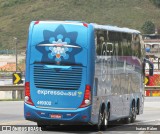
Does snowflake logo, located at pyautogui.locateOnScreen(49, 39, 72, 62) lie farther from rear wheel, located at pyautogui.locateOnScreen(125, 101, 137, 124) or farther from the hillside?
the hillside

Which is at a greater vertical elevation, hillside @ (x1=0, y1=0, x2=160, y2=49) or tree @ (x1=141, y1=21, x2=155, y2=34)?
hillside @ (x1=0, y1=0, x2=160, y2=49)

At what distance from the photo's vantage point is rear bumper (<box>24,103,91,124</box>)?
22984 mm

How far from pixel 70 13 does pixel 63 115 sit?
163m

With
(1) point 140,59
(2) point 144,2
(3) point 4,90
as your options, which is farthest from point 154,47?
(1) point 140,59

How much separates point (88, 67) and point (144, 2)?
177634 mm

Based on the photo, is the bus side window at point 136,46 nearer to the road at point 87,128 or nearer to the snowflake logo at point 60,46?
the road at point 87,128

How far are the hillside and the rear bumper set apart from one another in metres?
149

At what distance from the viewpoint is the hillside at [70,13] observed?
587 feet

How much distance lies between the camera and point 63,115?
75.6 ft

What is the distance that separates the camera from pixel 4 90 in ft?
163

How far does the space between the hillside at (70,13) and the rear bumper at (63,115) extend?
14919cm

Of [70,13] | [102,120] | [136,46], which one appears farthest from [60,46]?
[70,13]

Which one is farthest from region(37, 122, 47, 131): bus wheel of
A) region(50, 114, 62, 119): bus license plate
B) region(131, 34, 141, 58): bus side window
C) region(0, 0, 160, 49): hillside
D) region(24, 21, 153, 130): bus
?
region(0, 0, 160, 49): hillside

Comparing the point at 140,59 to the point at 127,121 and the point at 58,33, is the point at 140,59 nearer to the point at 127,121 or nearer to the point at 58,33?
the point at 127,121
